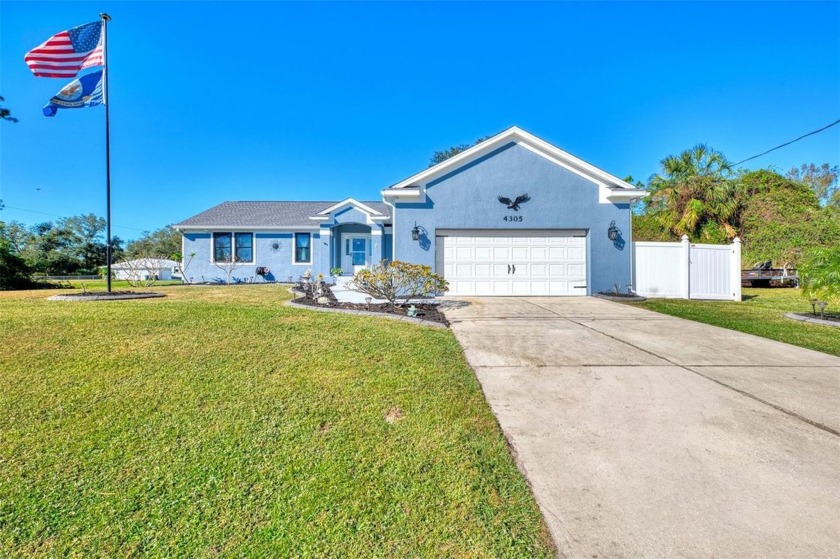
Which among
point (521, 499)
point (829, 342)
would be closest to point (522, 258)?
point (829, 342)

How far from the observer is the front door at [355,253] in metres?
17.8

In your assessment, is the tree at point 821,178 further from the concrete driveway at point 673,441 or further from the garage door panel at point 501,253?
the concrete driveway at point 673,441

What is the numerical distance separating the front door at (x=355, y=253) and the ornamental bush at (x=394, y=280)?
30.4 ft

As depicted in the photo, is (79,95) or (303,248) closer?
(79,95)

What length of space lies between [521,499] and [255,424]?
2223 mm

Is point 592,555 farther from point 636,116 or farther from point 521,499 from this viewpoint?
point 636,116

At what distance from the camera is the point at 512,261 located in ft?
36.9

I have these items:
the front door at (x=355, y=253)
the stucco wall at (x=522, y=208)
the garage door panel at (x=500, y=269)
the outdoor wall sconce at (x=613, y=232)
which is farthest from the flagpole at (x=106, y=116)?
the outdoor wall sconce at (x=613, y=232)

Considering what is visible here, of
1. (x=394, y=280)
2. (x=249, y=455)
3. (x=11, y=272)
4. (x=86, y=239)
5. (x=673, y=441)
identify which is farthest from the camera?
(x=86, y=239)

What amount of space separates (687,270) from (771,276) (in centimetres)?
951

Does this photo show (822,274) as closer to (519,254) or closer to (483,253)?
(519,254)

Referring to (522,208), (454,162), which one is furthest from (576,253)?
(454,162)

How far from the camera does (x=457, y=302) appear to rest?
1001 centimetres

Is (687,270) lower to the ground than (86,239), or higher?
lower
